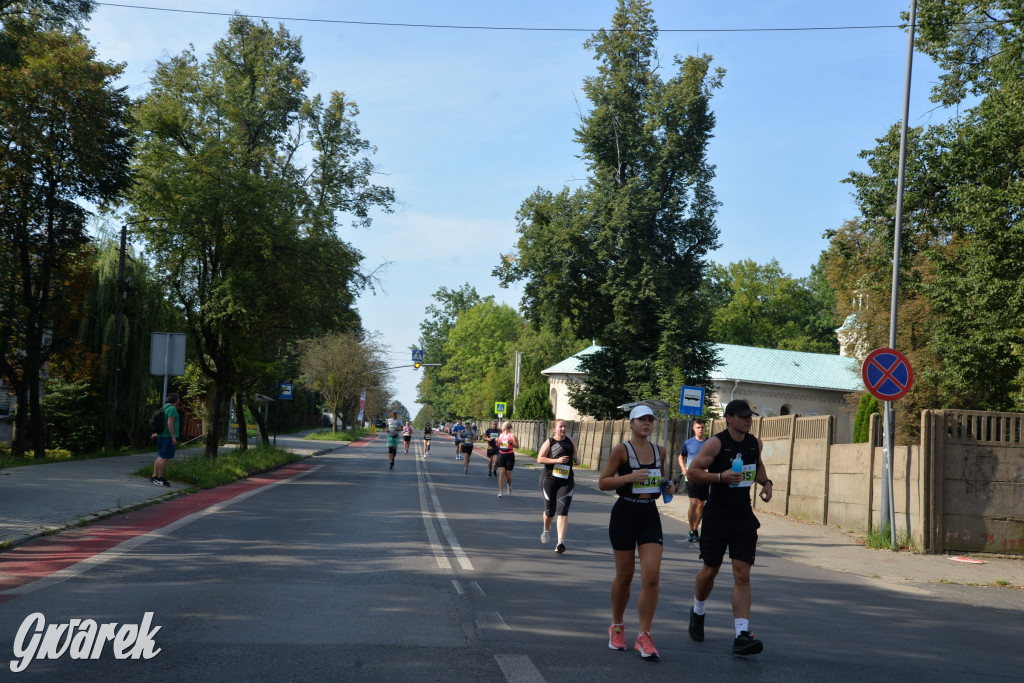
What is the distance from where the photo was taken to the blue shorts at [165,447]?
1903cm

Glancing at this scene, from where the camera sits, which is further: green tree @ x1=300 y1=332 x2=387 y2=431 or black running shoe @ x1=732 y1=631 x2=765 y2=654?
green tree @ x1=300 y1=332 x2=387 y2=431

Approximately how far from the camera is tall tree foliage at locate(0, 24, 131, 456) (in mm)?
25906

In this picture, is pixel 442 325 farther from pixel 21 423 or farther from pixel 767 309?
pixel 21 423

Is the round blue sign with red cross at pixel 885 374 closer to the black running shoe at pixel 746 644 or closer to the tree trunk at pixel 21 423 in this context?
the black running shoe at pixel 746 644

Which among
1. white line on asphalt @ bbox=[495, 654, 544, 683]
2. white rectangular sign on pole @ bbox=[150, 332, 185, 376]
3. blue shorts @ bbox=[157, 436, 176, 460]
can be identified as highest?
white rectangular sign on pole @ bbox=[150, 332, 185, 376]

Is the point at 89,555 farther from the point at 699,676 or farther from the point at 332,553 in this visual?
A: the point at 699,676

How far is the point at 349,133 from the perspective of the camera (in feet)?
128

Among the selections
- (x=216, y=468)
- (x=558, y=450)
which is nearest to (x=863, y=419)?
(x=558, y=450)

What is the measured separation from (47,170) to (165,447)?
1254cm

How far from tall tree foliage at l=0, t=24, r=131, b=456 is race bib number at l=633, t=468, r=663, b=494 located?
24269 mm

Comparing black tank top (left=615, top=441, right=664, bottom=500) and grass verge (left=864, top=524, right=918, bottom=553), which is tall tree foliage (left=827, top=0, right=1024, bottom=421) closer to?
grass verge (left=864, top=524, right=918, bottom=553)

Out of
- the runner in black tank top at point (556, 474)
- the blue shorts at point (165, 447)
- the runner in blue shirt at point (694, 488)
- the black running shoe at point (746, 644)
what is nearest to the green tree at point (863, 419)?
the runner in blue shirt at point (694, 488)

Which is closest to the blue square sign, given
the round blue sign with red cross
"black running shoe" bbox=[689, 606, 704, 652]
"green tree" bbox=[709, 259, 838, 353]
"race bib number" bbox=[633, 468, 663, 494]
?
the round blue sign with red cross

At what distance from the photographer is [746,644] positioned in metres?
6.62
